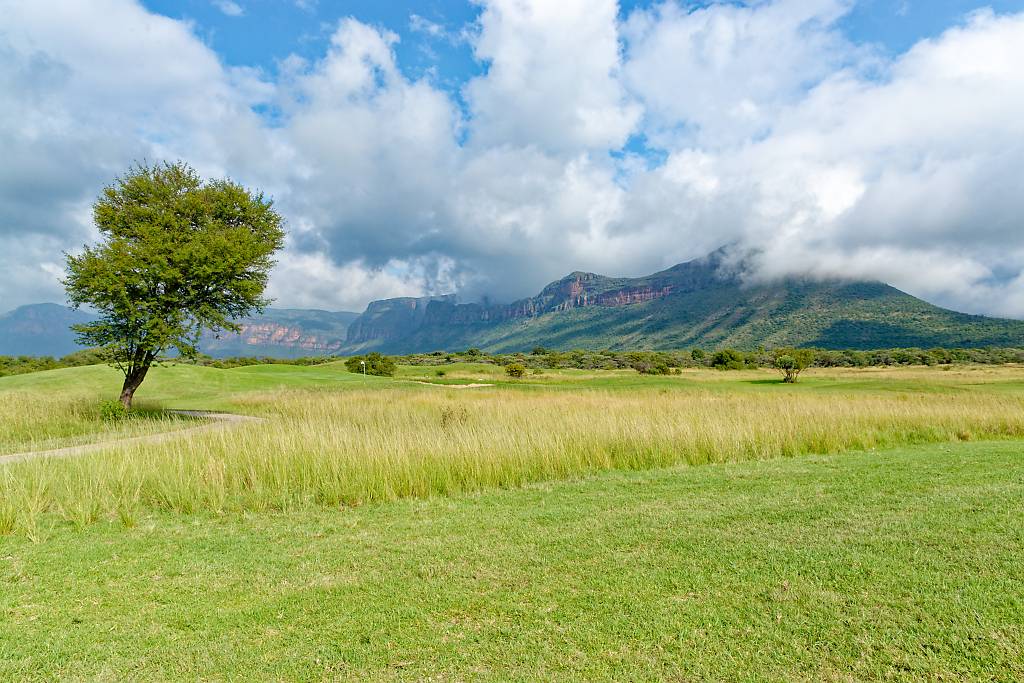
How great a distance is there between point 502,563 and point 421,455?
16.7 feet

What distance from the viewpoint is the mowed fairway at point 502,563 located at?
3441mm

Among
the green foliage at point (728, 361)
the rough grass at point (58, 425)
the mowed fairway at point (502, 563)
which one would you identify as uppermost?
the rough grass at point (58, 425)

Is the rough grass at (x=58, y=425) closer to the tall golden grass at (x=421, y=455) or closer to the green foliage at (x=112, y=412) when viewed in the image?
the green foliage at (x=112, y=412)

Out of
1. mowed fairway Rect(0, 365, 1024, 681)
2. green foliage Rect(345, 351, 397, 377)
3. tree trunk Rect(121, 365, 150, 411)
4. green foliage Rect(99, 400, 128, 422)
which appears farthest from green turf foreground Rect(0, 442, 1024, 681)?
green foliage Rect(345, 351, 397, 377)

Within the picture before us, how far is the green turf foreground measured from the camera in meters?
3.38

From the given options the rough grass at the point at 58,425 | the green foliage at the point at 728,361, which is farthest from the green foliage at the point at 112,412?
the green foliage at the point at 728,361

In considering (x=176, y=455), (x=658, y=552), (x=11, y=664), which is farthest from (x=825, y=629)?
(x=176, y=455)

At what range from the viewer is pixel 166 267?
57.5 ft

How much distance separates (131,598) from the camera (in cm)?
454

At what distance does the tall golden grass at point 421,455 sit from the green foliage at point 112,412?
770 cm

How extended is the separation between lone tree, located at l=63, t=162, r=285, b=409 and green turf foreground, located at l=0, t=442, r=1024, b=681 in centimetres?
1302

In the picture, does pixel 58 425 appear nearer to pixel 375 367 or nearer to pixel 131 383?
pixel 131 383

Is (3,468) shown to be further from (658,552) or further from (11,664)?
(658,552)

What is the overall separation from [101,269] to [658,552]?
747 inches
